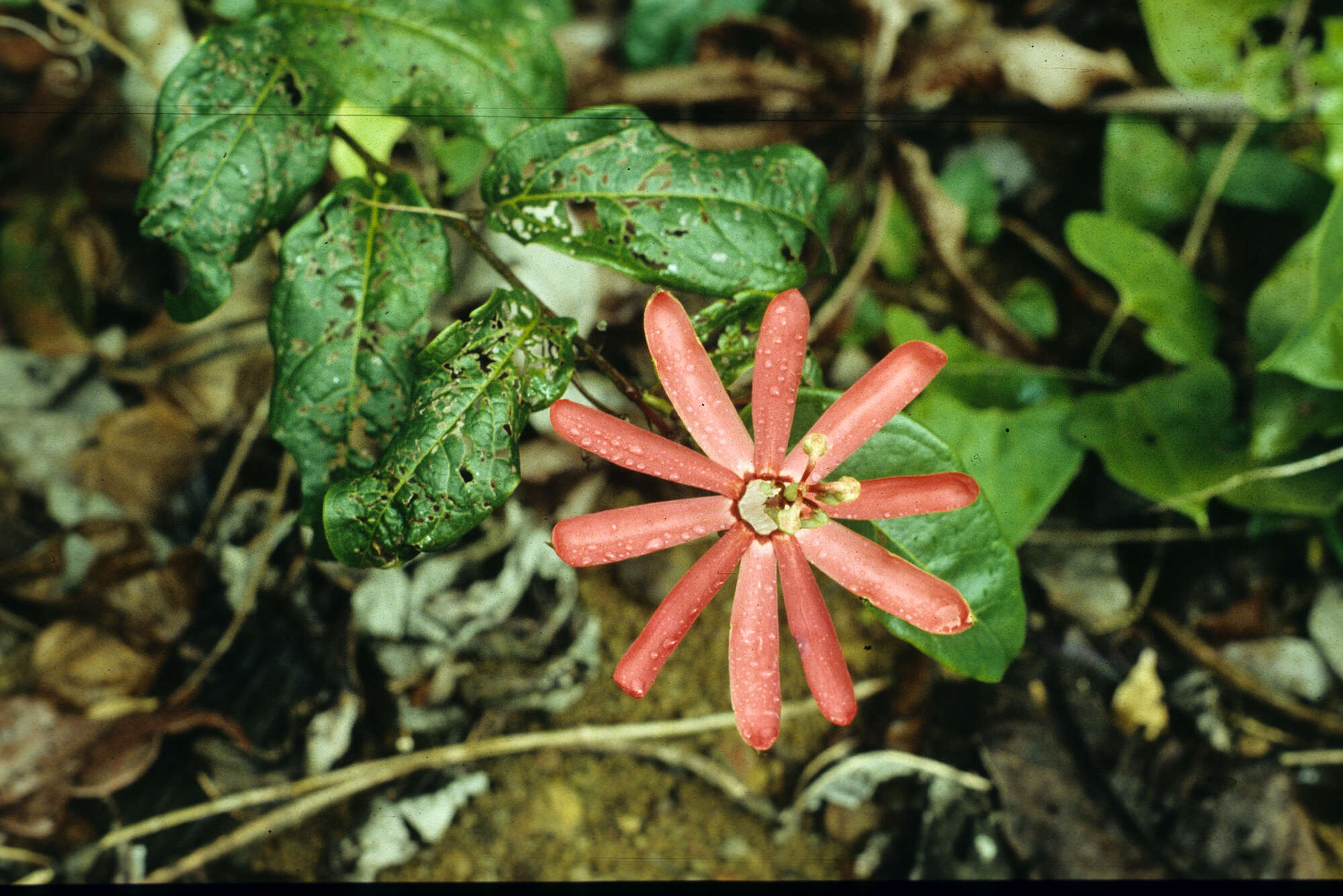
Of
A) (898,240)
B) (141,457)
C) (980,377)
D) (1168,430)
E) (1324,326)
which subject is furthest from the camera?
(898,240)

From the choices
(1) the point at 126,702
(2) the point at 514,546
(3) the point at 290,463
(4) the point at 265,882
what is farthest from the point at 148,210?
(4) the point at 265,882

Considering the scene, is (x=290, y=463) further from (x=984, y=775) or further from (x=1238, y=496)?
(x=1238, y=496)

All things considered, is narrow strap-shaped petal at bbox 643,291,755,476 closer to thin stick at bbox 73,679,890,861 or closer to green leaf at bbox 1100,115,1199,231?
thin stick at bbox 73,679,890,861

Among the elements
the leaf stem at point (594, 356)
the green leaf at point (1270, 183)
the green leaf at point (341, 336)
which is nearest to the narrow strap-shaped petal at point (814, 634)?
the leaf stem at point (594, 356)

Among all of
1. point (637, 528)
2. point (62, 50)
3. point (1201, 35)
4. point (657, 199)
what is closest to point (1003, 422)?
point (657, 199)

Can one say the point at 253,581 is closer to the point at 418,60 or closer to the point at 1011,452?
the point at 418,60

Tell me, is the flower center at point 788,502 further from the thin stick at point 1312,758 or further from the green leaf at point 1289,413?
the thin stick at point 1312,758
